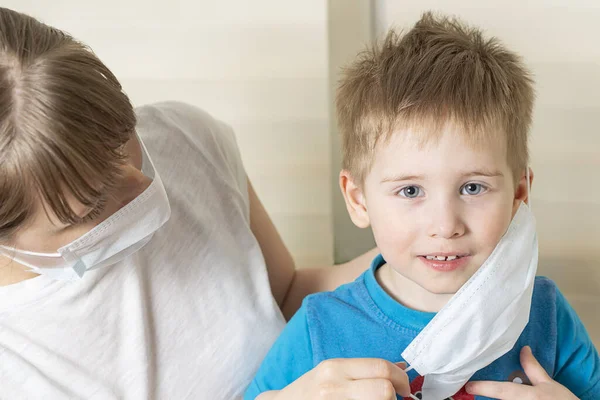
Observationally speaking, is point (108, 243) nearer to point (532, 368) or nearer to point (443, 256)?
point (443, 256)

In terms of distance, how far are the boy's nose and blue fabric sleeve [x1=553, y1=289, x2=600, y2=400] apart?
Result: 1.10 feet

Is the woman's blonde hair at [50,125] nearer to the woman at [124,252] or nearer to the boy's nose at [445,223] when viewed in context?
the woman at [124,252]

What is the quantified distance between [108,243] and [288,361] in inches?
14.8

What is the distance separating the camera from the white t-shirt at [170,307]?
118 cm

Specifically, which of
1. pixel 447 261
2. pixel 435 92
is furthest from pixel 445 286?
pixel 435 92

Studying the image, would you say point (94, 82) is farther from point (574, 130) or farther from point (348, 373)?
point (574, 130)

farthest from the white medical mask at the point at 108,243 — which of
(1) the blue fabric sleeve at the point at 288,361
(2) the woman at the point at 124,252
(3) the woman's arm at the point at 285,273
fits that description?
(3) the woman's arm at the point at 285,273

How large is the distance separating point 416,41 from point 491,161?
0.26m

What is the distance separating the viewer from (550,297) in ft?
4.15

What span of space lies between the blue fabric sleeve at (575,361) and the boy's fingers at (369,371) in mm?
351

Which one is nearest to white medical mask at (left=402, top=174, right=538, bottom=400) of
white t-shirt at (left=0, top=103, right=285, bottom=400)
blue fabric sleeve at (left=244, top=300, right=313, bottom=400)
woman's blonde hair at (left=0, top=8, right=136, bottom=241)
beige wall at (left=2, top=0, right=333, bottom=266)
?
blue fabric sleeve at (left=244, top=300, right=313, bottom=400)

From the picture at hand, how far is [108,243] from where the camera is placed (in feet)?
3.74

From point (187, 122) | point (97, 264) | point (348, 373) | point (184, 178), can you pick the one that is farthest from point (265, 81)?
point (348, 373)

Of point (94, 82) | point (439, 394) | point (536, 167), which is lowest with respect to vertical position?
point (439, 394)
